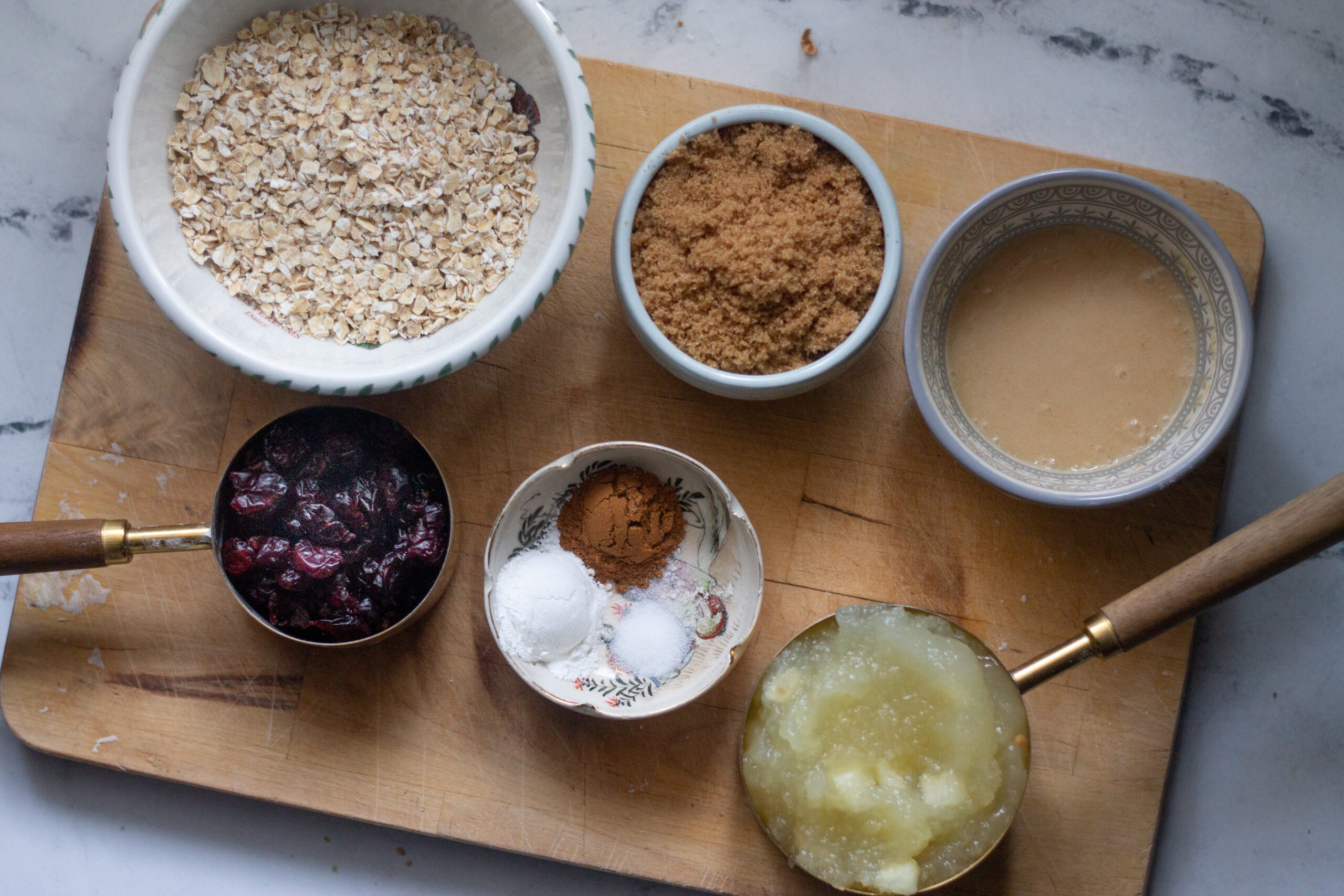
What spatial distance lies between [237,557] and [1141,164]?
4.40 feet

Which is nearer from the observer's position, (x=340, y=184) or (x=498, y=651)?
(x=340, y=184)

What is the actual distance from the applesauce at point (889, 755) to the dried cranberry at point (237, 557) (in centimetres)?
65

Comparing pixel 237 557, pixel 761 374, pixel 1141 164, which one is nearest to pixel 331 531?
pixel 237 557

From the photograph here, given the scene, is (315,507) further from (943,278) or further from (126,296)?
(943,278)

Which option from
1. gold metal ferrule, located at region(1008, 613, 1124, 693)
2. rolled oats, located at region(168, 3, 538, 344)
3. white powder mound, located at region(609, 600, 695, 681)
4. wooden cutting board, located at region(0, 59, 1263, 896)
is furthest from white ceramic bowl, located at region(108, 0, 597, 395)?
gold metal ferrule, located at region(1008, 613, 1124, 693)

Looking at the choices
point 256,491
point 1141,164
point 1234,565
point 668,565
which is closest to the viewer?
point 1234,565

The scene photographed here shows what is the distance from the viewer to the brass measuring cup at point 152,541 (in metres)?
1.06

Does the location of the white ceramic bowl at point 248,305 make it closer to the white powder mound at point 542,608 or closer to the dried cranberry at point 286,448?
the dried cranberry at point 286,448

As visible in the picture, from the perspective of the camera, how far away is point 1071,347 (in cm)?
Result: 120

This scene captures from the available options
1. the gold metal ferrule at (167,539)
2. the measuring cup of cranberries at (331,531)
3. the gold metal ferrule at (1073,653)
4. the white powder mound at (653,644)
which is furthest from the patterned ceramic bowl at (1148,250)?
the gold metal ferrule at (167,539)

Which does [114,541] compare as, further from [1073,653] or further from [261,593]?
[1073,653]

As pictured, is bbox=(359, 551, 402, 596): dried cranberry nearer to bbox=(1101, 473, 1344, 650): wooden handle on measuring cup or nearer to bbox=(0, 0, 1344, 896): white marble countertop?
bbox=(0, 0, 1344, 896): white marble countertop

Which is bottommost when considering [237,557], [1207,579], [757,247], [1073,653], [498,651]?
[498,651]

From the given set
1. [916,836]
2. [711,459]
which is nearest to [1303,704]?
[916,836]
